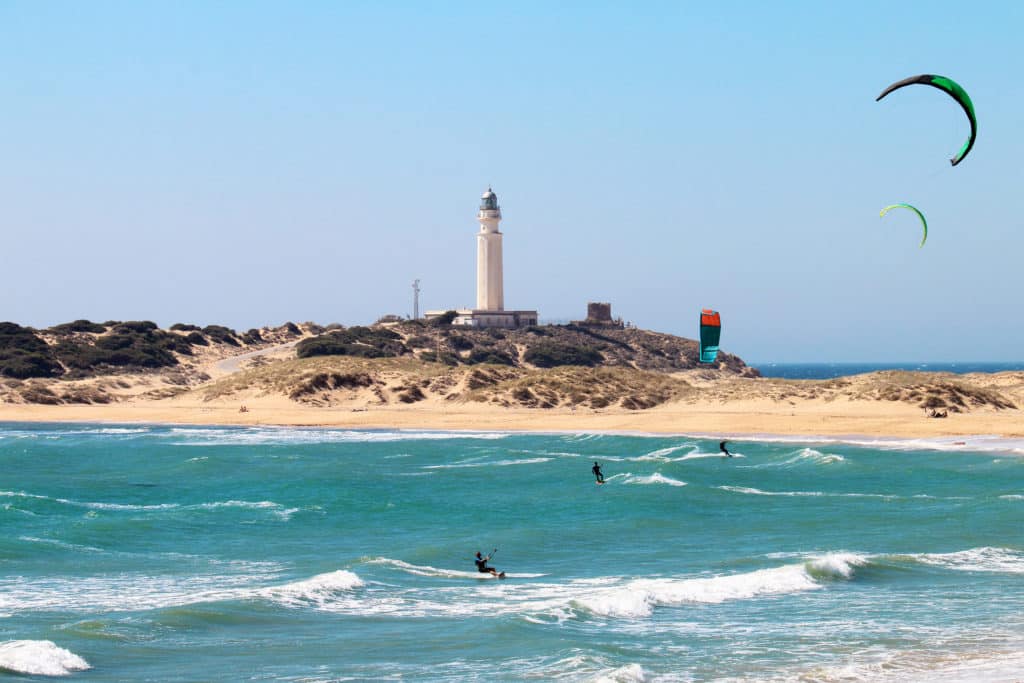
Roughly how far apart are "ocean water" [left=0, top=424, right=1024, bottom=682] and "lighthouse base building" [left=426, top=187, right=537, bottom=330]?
50620 millimetres

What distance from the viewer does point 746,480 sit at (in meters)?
31.4

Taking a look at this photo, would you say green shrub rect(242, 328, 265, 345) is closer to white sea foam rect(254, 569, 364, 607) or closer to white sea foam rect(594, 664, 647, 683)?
white sea foam rect(254, 569, 364, 607)

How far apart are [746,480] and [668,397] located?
2478cm

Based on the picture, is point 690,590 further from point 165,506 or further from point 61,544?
point 165,506

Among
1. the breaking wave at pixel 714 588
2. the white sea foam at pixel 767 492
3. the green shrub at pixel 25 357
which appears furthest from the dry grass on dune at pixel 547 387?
the breaking wave at pixel 714 588

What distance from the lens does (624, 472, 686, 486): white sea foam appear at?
30578 mm

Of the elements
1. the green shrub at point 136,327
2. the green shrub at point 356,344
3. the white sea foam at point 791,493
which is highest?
the green shrub at point 136,327

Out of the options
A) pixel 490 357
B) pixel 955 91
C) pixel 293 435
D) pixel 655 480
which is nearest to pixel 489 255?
pixel 490 357

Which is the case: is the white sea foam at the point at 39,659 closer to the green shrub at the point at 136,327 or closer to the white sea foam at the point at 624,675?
the white sea foam at the point at 624,675

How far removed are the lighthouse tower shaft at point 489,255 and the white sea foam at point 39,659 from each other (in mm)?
73388

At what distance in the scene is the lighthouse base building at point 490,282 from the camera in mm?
87625

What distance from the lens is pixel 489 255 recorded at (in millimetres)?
A: 87625

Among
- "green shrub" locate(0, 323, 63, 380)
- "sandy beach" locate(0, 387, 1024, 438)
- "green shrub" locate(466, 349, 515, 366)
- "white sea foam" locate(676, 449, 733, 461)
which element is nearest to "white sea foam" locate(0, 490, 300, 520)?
"white sea foam" locate(676, 449, 733, 461)

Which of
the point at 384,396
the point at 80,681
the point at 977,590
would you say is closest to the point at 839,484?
the point at 977,590
